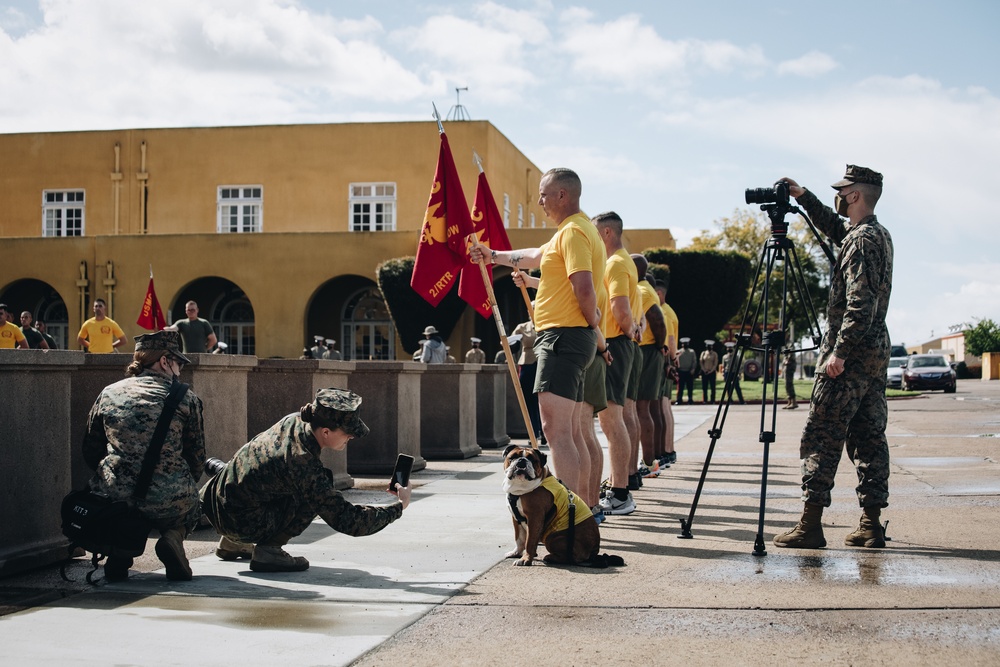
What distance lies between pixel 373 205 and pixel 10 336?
30.3 m

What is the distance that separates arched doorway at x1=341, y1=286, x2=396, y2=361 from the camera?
42.1 meters

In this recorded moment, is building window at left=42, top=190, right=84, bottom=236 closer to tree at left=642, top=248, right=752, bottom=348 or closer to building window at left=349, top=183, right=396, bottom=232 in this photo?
building window at left=349, top=183, right=396, bottom=232

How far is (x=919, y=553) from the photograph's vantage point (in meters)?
6.68

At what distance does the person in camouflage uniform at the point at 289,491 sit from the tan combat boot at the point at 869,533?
2.76 metres

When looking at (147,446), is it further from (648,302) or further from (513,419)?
(513,419)

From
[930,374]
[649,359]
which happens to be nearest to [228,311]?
[930,374]

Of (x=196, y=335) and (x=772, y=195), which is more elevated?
(x=772, y=195)

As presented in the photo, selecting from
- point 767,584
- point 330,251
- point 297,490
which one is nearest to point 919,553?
point 767,584

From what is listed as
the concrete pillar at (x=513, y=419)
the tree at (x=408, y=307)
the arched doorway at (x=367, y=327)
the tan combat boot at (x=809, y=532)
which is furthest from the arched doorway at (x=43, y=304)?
the tan combat boot at (x=809, y=532)

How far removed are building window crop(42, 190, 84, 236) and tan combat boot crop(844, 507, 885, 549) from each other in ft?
147

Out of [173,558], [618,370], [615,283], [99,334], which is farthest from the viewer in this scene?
[99,334]

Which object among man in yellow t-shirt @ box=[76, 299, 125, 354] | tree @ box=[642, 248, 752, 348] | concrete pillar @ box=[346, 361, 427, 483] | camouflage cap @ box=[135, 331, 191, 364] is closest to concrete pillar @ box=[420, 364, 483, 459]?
concrete pillar @ box=[346, 361, 427, 483]

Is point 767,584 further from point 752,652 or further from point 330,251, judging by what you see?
point 330,251

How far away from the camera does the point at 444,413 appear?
45.8 ft
